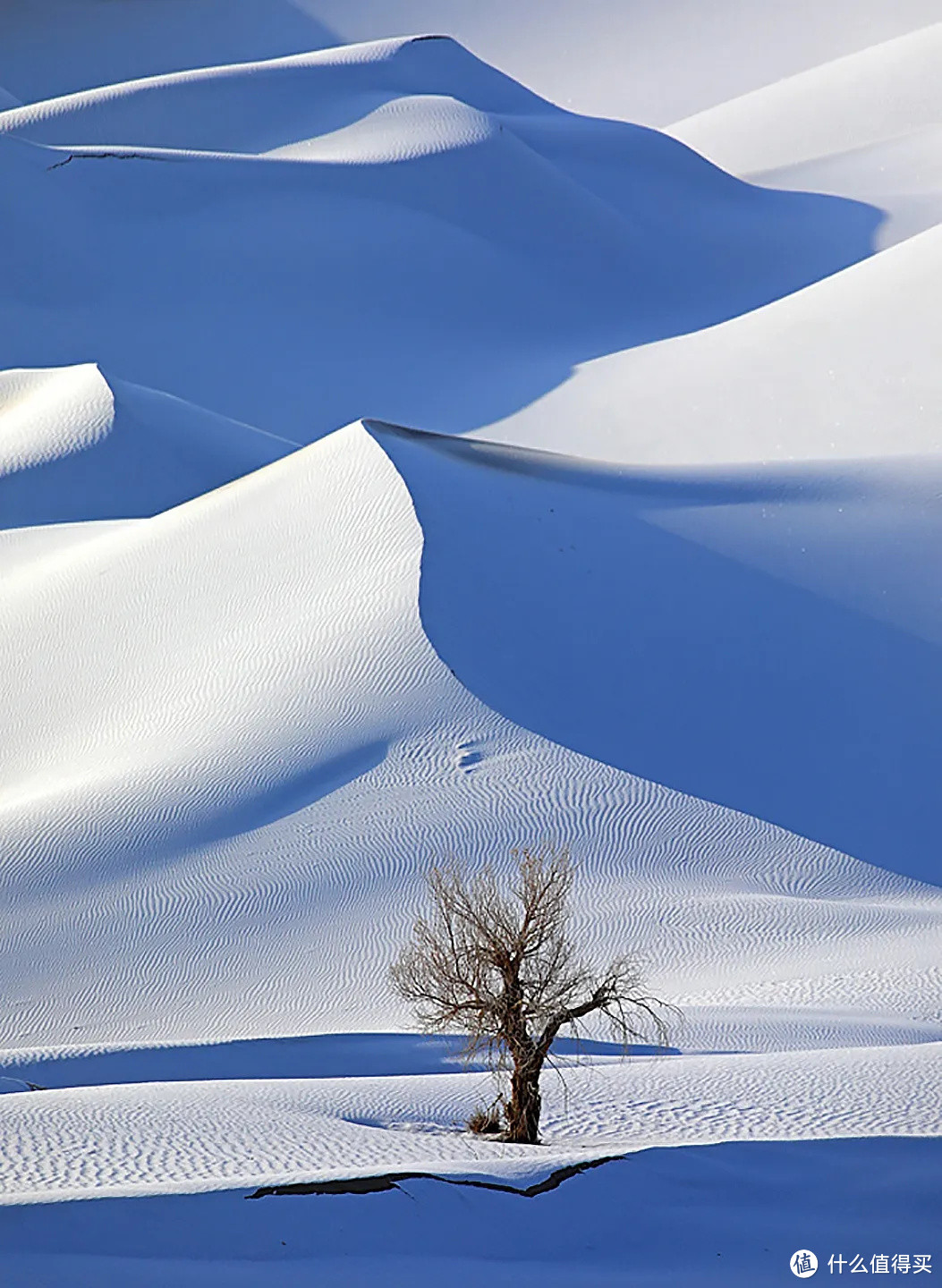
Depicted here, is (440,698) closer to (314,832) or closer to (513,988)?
(314,832)

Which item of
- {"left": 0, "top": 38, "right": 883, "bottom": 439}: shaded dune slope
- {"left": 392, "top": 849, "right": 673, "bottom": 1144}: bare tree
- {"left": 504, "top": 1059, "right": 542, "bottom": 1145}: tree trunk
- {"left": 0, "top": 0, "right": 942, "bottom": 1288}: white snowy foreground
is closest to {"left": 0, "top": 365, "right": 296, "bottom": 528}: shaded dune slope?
{"left": 0, "top": 0, "right": 942, "bottom": 1288}: white snowy foreground

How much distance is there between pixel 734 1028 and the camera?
30.5 feet

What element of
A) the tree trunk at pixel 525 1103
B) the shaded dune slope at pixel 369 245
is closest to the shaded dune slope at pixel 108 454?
the shaded dune slope at pixel 369 245

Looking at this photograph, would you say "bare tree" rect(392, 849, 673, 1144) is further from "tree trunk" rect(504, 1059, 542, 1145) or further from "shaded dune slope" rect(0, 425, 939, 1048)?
"shaded dune slope" rect(0, 425, 939, 1048)

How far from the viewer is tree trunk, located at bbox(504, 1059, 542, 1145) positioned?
22.5 feet

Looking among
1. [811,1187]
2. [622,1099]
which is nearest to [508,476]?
[622,1099]

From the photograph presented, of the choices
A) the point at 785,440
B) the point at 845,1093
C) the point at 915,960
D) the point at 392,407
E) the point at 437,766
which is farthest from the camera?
the point at 392,407

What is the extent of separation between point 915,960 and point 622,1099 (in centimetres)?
361

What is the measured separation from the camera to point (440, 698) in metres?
13.6

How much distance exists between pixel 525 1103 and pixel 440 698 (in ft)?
22.6

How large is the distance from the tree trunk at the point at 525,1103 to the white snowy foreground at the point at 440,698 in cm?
17

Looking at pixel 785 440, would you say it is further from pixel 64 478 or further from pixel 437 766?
pixel 437 766

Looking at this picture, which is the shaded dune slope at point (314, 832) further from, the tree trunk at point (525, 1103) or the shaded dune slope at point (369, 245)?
the shaded dune slope at point (369, 245)

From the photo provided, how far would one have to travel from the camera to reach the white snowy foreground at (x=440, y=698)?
5.94 m
